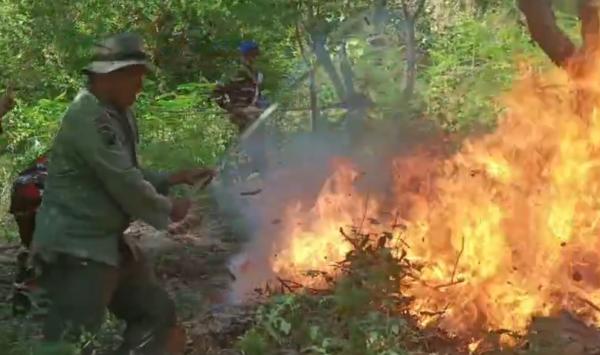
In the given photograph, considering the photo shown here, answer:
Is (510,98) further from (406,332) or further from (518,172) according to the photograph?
(406,332)

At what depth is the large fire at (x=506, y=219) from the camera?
5898mm

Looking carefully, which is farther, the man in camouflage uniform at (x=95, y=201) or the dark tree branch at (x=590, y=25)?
the dark tree branch at (x=590, y=25)

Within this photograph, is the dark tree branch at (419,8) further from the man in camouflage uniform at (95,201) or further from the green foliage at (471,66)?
the man in camouflage uniform at (95,201)

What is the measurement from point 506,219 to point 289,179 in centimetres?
303

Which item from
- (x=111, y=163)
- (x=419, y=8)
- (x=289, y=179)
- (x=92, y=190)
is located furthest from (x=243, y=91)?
(x=111, y=163)

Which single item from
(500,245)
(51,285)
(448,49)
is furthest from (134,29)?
(51,285)

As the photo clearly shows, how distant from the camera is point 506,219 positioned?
251 inches

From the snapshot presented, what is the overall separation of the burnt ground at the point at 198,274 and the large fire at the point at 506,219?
64cm

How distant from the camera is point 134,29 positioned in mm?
13844

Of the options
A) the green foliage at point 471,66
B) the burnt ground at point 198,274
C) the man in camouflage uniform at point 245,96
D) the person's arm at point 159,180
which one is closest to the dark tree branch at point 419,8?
the green foliage at point 471,66

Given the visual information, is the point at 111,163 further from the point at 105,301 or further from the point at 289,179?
the point at 289,179

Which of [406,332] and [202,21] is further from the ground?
[202,21]

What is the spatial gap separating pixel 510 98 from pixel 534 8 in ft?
2.34

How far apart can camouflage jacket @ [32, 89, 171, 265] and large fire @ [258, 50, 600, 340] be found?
7.34 ft
